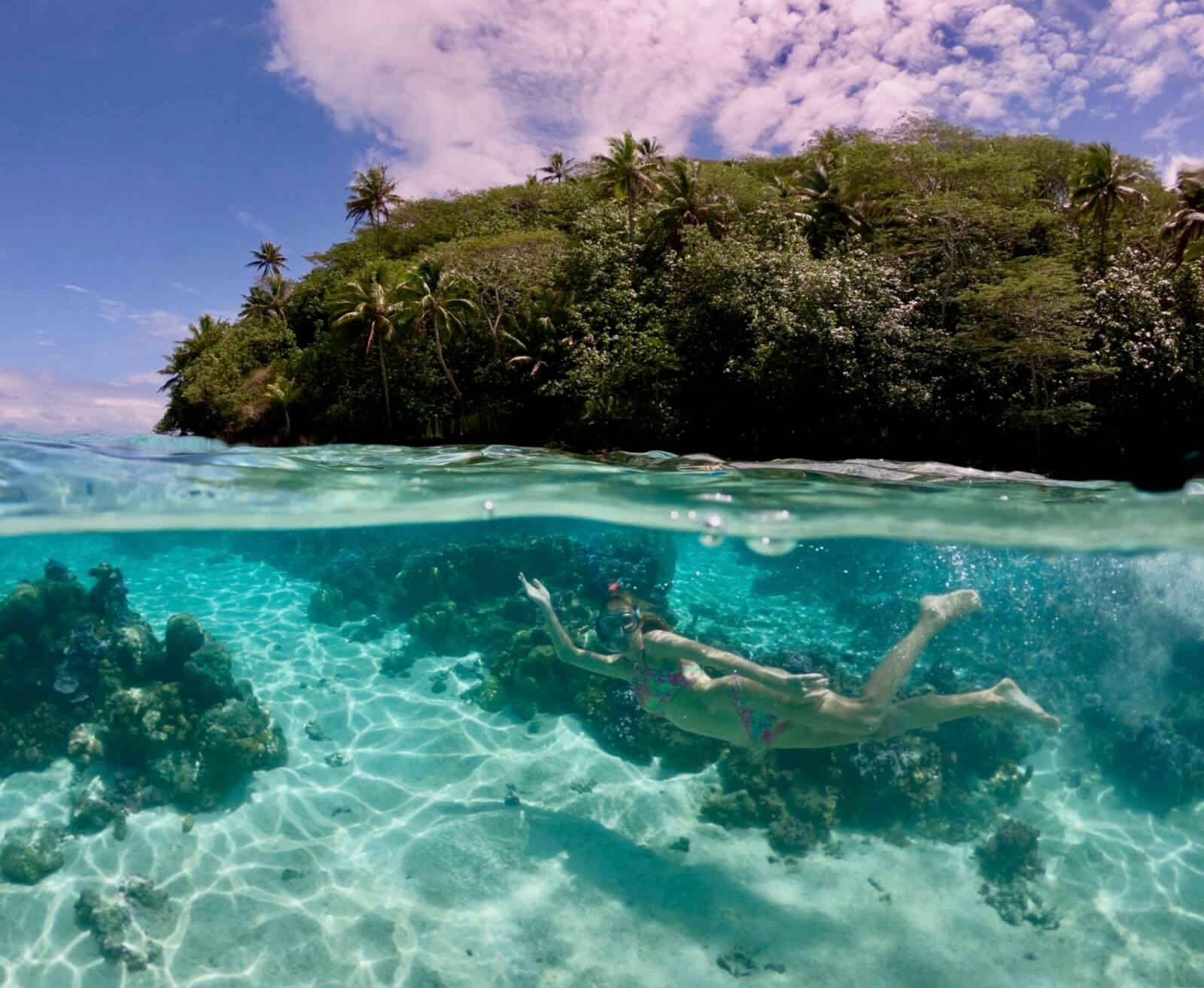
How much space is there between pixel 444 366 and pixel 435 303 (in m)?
2.85

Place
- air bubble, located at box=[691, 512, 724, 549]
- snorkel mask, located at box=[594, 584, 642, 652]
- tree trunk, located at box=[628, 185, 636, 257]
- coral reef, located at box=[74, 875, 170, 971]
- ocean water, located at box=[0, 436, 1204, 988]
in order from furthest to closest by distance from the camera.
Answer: tree trunk, located at box=[628, 185, 636, 257] → air bubble, located at box=[691, 512, 724, 549] → snorkel mask, located at box=[594, 584, 642, 652] → ocean water, located at box=[0, 436, 1204, 988] → coral reef, located at box=[74, 875, 170, 971]

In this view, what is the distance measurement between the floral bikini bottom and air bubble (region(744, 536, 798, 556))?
250 inches

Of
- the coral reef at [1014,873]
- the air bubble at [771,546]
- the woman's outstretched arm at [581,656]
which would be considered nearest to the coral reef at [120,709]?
the woman's outstretched arm at [581,656]

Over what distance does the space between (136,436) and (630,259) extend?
23.1m

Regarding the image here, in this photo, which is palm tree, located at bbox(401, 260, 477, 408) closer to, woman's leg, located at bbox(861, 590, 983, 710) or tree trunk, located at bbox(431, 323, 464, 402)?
tree trunk, located at bbox(431, 323, 464, 402)

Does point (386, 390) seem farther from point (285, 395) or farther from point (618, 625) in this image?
point (618, 625)

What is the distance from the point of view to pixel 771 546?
14.5 meters

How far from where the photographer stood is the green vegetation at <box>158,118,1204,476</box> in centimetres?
2700

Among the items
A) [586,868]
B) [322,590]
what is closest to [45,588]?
[322,590]

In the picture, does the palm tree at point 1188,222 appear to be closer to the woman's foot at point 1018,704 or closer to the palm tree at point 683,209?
the palm tree at point 683,209

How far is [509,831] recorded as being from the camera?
7.96m

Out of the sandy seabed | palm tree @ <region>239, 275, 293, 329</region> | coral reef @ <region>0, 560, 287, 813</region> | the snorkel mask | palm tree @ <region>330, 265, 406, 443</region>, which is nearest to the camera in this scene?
the sandy seabed

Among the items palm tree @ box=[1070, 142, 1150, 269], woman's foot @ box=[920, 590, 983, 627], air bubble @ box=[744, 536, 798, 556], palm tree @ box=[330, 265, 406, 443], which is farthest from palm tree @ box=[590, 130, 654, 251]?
woman's foot @ box=[920, 590, 983, 627]

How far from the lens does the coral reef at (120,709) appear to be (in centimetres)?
814
